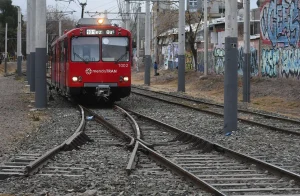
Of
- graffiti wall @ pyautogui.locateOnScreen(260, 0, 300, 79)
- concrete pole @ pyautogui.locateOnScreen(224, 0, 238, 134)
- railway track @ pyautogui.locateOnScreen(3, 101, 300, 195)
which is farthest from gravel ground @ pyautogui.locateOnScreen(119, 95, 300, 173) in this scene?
graffiti wall @ pyautogui.locateOnScreen(260, 0, 300, 79)

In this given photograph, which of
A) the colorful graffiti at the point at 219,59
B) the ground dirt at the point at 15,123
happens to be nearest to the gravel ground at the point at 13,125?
the ground dirt at the point at 15,123

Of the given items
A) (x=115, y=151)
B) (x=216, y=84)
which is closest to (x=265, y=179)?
(x=115, y=151)

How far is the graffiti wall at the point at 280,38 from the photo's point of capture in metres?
34.0

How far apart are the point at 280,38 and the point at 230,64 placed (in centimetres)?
2229

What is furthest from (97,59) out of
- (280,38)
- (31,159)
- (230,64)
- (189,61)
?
(189,61)

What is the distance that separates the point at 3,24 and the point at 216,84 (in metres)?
77.0

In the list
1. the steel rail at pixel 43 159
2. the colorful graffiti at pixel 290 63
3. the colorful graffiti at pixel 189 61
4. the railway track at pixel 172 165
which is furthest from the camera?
the colorful graffiti at pixel 189 61

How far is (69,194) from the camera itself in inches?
302

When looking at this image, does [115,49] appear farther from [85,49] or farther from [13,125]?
[13,125]

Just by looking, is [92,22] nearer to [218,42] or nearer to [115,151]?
[115,151]

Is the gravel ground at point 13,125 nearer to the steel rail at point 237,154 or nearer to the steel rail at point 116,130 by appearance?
the steel rail at point 116,130

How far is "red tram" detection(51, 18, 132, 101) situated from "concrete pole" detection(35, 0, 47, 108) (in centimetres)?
91

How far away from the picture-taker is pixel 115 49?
75.1 feet

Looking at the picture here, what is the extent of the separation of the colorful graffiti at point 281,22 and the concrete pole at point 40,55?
16.6 meters
